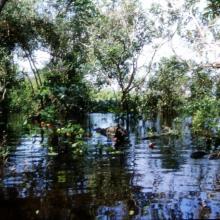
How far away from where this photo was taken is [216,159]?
14.4 metres

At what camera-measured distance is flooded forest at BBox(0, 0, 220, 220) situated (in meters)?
9.13

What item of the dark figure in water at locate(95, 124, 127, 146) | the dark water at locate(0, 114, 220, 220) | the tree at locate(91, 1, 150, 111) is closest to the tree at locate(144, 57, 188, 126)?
the tree at locate(91, 1, 150, 111)

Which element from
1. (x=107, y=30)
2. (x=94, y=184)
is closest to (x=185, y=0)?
(x=107, y=30)

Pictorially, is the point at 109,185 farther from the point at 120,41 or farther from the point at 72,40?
the point at 72,40

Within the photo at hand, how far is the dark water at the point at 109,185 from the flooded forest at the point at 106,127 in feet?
0.08

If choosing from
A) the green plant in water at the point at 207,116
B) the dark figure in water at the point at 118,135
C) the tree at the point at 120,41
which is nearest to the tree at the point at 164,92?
the tree at the point at 120,41

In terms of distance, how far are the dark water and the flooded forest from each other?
0.02m

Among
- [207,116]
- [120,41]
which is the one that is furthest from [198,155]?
[120,41]

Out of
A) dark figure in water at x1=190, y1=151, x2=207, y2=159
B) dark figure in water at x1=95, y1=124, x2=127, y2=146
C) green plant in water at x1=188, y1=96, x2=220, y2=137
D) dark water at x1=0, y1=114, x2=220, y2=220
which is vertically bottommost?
dark water at x1=0, y1=114, x2=220, y2=220

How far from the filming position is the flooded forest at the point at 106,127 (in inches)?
360

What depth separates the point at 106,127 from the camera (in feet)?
87.5

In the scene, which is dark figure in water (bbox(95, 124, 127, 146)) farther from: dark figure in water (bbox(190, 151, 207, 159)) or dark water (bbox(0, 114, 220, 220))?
dark figure in water (bbox(190, 151, 207, 159))

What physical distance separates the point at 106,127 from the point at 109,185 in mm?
16108

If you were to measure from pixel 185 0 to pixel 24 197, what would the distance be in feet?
79.0
